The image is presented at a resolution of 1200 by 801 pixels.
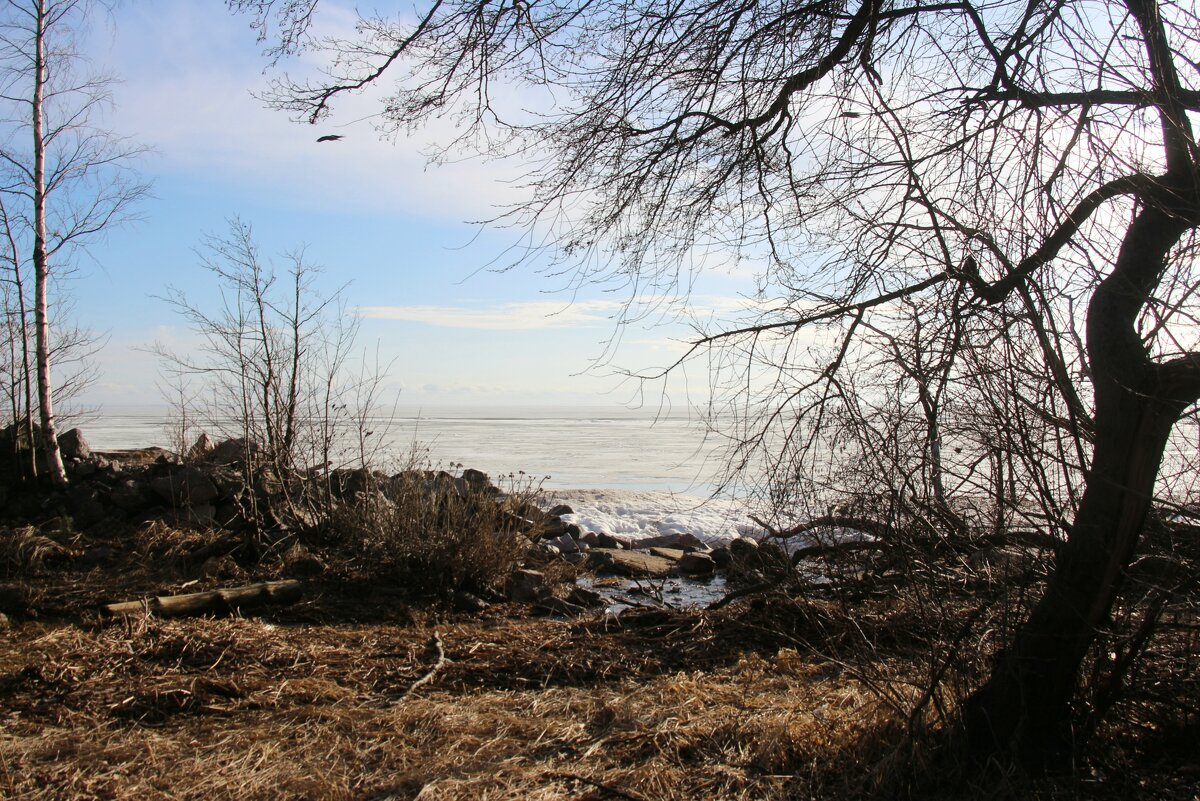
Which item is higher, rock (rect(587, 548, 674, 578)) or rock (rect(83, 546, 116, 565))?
rock (rect(83, 546, 116, 565))

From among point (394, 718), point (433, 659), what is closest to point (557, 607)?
point (433, 659)

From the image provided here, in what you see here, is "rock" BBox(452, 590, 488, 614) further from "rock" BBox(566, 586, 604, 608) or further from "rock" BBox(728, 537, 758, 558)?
"rock" BBox(728, 537, 758, 558)

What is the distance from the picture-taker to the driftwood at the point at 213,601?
5832mm

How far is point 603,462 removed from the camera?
78.6 feet

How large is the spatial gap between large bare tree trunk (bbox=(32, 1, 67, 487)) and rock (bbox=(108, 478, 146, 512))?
1206 millimetres

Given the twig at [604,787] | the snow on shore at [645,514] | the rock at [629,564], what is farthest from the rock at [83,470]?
the twig at [604,787]

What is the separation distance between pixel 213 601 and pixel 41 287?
6469mm

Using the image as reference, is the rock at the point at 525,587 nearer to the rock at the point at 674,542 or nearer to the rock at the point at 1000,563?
the rock at the point at 674,542

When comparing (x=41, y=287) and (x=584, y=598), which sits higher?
(x=41, y=287)

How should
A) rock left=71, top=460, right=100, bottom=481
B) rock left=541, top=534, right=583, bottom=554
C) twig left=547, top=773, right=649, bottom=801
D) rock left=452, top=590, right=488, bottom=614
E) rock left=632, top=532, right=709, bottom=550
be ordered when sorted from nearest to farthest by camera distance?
1. twig left=547, top=773, right=649, bottom=801
2. rock left=452, top=590, right=488, bottom=614
3. rock left=71, top=460, right=100, bottom=481
4. rock left=541, top=534, right=583, bottom=554
5. rock left=632, top=532, right=709, bottom=550

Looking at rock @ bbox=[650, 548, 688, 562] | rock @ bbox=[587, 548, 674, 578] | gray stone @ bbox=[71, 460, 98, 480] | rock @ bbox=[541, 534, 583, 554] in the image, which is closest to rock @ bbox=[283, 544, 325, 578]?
rock @ bbox=[587, 548, 674, 578]

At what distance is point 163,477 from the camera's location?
923 centimetres

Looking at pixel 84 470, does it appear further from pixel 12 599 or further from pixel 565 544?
pixel 565 544

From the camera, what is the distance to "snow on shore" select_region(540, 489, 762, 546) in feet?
43.3
